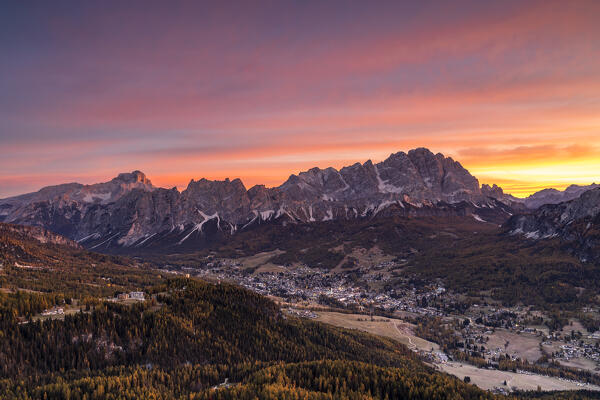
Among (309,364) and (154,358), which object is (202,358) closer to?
(154,358)

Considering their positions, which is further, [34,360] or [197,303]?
[197,303]

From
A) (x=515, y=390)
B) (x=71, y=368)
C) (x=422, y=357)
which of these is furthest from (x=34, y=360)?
(x=515, y=390)

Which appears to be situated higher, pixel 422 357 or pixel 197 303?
pixel 197 303

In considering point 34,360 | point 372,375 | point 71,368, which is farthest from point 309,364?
point 34,360

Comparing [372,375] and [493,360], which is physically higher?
[372,375]

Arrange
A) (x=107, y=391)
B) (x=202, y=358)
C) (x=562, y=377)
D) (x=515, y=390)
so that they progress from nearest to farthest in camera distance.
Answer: (x=107, y=391)
(x=202, y=358)
(x=515, y=390)
(x=562, y=377)

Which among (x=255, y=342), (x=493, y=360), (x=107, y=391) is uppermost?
(x=107, y=391)

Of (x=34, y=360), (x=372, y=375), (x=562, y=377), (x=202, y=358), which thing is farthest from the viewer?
(x=562, y=377)

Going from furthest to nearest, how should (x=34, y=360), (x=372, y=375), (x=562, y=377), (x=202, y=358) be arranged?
1. (x=562, y=377)
2. (x=202, y=358)
3. (x=372, y=375)
4. (x=34, y=360)

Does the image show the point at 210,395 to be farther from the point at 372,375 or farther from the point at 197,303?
the point at 197,303
